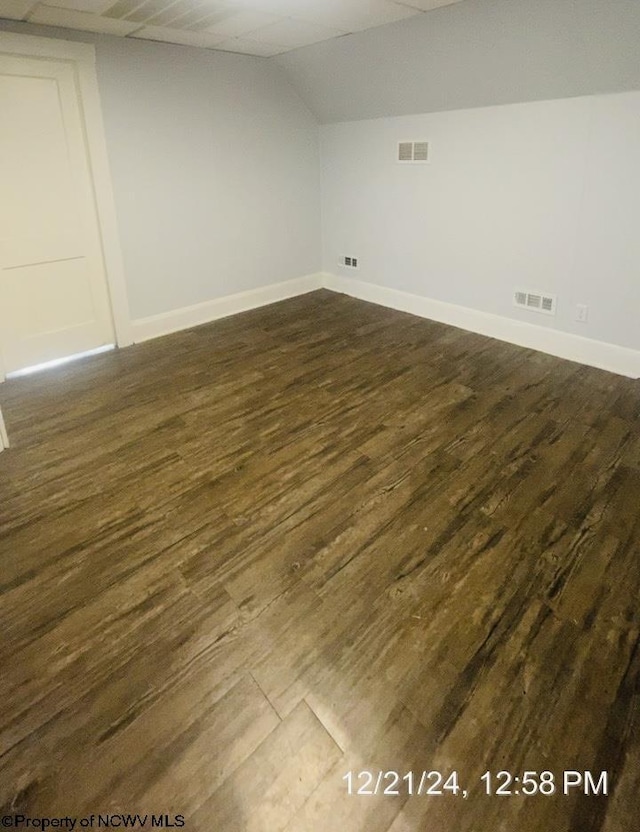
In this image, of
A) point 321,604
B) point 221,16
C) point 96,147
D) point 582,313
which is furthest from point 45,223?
point 582,313

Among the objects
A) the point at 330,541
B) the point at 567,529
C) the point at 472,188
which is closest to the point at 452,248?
the point at 472,188

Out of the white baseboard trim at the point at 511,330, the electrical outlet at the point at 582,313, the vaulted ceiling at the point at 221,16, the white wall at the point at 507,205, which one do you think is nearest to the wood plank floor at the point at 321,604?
the white baseboard trim at the point at 511,330

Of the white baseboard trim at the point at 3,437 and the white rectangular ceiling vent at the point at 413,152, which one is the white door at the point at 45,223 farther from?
the white rectangular ceiling vent at the point at 413,152

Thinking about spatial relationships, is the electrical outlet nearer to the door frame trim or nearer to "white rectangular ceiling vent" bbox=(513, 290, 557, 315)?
"white rectangular ceiling vent" bbox=(513, 290, 557, 315)

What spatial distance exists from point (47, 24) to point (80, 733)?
396 cm

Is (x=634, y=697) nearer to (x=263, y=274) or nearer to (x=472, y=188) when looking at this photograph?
(x=472, y=188)

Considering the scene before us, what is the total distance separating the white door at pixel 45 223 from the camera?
325 centimetres

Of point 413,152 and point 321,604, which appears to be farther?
point 413,152

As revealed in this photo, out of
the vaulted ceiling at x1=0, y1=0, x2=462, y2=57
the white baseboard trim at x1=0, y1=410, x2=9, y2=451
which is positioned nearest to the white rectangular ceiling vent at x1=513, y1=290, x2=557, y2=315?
the vaulted ceiling at x1=0, y1=0, x2=462, y2=57

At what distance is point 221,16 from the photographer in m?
2.98

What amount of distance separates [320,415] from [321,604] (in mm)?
1450

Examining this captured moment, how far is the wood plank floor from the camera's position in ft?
4.26

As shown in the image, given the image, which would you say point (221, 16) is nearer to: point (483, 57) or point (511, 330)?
point (483, 57)

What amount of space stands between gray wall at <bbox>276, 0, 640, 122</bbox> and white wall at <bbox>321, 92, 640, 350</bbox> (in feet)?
0.48
